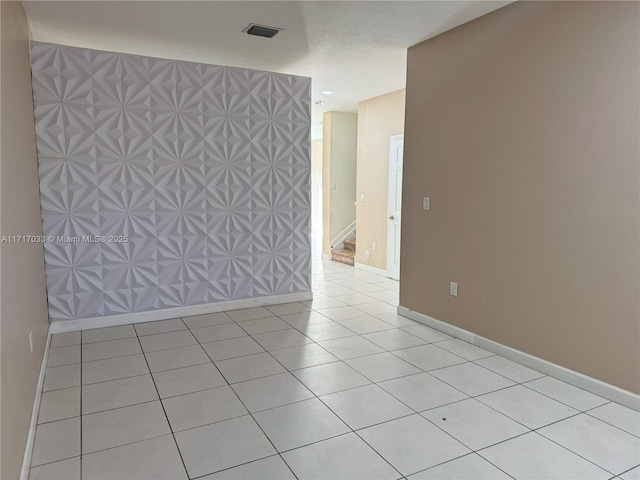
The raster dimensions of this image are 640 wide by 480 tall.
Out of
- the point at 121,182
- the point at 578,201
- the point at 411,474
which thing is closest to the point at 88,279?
the point at 121,182

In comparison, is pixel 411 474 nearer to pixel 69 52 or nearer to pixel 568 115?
pixel 568 115

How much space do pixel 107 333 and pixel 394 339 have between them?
259cm

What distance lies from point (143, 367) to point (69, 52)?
277 centimetres

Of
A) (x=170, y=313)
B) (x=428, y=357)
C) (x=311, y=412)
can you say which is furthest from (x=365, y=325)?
(x=170, y=313)

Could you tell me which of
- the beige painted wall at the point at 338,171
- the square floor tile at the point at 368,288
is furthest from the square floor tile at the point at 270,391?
the beige painted wall at the point at 338,171

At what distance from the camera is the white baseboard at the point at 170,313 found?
12.6ft

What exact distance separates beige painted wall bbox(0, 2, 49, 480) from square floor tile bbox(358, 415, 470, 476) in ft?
5.29

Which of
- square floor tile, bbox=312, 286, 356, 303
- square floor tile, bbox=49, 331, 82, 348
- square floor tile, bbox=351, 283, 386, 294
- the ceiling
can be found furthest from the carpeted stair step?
square floor tile, bbox=49, 331, 82, 348

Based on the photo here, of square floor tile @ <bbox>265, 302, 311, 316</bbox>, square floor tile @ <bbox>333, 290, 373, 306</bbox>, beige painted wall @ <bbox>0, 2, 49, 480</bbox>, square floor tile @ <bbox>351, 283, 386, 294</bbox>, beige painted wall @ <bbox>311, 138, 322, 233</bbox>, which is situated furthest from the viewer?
beige painted wall @ <bbox>311, 138, 322, 233</bbox>

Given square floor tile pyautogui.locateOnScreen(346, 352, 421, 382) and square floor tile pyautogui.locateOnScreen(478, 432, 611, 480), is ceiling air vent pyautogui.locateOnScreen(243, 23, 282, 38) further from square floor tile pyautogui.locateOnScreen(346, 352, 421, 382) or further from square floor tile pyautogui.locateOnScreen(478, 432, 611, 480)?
square floor tile pyautogui.locateOnScreen(478, 432, 611, 480)

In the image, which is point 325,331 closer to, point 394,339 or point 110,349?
→ point 394,339

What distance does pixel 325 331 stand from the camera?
12.8 ft

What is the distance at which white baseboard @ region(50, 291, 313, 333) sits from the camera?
383 centimetres

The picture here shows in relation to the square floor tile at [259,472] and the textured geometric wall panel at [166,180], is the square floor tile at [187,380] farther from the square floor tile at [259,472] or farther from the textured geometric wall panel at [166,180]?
the textured geometric wall panel at [166,180]
